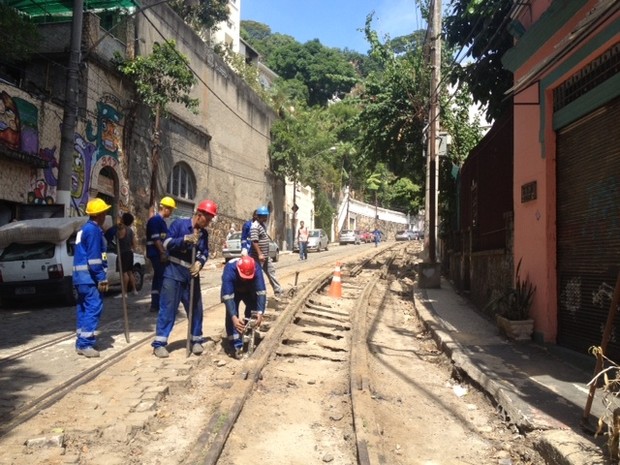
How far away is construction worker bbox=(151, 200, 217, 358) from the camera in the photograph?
6527 mm

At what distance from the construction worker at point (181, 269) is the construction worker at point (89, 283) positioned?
723mm

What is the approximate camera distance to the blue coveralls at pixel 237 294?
658cm

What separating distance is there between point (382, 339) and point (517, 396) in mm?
3740

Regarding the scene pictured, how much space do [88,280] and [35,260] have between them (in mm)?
4770

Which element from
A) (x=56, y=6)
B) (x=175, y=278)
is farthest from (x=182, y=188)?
(x=175, y=278)

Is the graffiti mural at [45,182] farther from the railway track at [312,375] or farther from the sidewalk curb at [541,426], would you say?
the sidewalk curb at [541,426]

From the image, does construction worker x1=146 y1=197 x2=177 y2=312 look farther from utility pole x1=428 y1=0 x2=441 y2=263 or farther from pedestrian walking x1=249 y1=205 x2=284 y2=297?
utility pole x1=428 y1=0 x2=441 y2=263

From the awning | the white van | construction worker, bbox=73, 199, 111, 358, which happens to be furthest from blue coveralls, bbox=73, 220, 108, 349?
the awning

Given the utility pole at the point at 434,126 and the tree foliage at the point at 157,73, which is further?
the tree foliage at the point at 157,73

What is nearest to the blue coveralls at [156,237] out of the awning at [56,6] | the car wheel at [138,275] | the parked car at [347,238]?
the car wheel at [138,275]

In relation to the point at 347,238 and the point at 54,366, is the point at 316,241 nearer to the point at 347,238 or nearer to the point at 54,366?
the point at 347,238

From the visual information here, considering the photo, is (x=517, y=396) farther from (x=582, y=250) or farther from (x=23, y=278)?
(x=23, y=278)

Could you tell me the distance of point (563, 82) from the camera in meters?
6.99

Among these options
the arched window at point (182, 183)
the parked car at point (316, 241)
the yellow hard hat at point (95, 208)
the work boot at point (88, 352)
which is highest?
the arched window at point (182, 183)
